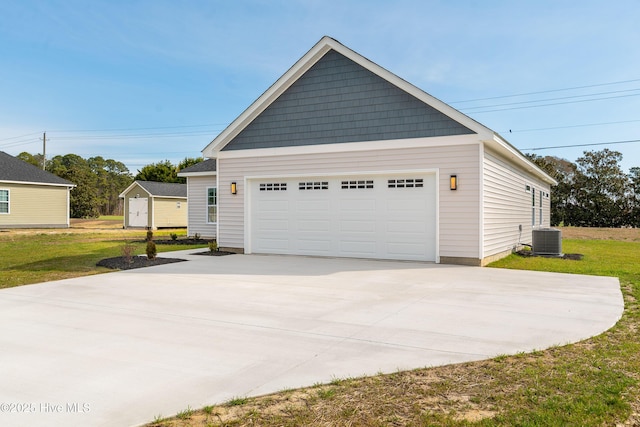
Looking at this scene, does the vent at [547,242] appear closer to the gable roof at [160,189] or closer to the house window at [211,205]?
the house window at [211,205]

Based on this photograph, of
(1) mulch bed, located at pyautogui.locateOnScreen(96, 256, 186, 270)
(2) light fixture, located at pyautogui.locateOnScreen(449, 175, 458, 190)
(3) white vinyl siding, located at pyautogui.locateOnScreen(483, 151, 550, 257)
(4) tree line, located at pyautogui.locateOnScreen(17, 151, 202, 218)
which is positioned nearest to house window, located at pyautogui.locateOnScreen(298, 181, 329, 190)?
(2) light fixture, located at pyautogui.locateOnScreen(449, 175, 458, 190)

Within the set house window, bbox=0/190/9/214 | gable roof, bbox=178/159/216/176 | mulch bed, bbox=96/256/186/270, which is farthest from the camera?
house window, bbox=0/190/9/214

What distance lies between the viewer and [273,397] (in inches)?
124

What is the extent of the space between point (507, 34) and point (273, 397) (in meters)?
18.8

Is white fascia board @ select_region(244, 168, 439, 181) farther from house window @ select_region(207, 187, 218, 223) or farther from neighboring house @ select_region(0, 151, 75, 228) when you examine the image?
neighboring house @ select_region(0, 151, 75, 228)

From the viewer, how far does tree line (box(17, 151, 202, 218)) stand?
41.2 metres

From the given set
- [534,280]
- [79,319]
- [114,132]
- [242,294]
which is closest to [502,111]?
[534,280]

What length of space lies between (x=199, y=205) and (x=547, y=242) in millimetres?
14415

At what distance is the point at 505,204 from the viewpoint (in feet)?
42.7

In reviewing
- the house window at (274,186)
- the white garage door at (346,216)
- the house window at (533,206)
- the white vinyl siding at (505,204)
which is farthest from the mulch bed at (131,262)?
the house window at (533,206)

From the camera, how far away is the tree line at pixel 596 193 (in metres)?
34.4

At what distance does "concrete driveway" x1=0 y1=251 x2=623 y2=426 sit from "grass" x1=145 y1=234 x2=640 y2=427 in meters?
0.23

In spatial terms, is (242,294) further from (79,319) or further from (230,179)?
(230,179)

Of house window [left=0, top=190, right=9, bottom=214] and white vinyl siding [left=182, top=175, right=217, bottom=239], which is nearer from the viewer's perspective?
white vinyl siding [left=182, top=175, right=217, bottom=239]
